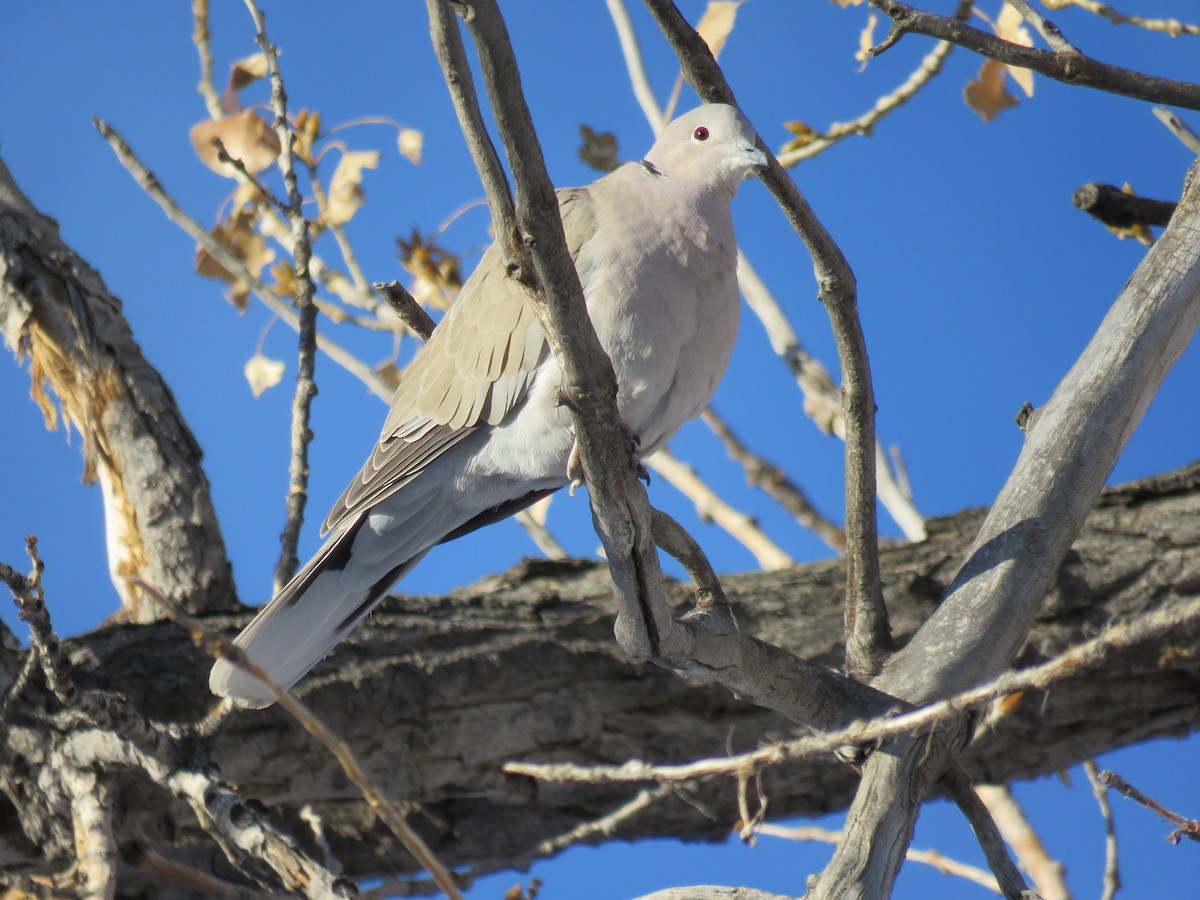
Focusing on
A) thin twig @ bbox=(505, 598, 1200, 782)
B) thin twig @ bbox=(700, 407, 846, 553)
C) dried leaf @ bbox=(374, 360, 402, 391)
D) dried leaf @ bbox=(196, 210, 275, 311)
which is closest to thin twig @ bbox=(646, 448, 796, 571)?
thin twig @ bbox=(700, 407, 846, 553)

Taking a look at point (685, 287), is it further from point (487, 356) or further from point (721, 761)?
point (721, 761)

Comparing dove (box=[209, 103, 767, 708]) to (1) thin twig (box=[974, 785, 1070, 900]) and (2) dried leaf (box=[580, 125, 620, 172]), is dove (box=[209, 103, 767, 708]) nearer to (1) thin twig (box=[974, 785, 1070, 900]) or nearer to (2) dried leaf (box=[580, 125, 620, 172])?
(2) dried leaf (box=[580, 125, 620, 172])

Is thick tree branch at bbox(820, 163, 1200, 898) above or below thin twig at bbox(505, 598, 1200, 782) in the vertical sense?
above

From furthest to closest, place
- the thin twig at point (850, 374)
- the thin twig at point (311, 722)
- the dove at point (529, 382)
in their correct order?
the dove at point (529, 382) → the thin twig at point (850, 374) → the thin twig at point (311, 722)

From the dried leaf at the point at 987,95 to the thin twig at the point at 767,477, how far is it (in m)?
1.45

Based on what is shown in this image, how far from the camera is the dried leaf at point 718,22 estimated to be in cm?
289

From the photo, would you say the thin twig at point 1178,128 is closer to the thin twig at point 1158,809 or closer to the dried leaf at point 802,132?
the dried leaf at point 802,132

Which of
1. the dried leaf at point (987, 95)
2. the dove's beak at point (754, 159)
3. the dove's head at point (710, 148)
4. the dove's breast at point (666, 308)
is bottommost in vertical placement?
the dove's breast at point (666, 308)

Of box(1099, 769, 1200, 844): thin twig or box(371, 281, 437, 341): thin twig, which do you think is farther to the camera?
box(371, 281, 437, 341): thin twig

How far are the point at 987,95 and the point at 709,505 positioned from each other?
169 centimetres

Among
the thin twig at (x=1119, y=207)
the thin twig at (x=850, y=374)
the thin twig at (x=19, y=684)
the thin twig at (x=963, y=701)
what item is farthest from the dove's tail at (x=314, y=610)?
the thin twig at (x=1119, y=207)

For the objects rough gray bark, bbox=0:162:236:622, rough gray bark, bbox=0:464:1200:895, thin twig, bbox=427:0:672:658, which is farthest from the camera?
rough gray bark, bbox=0:162:236:622

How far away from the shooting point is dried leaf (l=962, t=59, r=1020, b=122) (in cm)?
321

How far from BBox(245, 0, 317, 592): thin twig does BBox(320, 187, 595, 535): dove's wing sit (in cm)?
45
